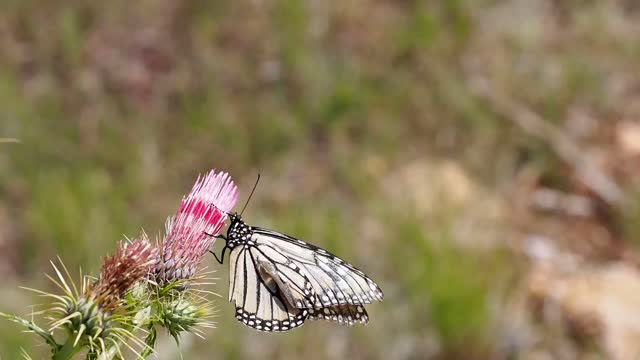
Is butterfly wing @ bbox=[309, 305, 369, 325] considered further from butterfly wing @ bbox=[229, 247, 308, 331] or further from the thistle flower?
the thistle flower

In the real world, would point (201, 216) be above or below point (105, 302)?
above

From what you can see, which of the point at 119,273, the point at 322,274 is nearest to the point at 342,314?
the point at 322,274

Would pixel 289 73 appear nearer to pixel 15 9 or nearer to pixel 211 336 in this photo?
pixel 15 9

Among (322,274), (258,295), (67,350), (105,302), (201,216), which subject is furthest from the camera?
(322,274)

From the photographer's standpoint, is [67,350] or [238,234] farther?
[238,234]

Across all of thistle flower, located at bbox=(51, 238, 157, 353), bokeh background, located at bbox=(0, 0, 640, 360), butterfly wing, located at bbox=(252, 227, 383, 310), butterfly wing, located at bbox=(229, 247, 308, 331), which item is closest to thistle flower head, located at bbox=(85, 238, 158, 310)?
thistle flower, located at bbox=(51, 238, 157, 353)

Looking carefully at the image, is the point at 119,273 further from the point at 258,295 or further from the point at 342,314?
the point at 342,314

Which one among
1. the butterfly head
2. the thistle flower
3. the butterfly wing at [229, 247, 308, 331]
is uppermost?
the butterfly head

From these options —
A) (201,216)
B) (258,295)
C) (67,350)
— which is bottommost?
(67,350)
